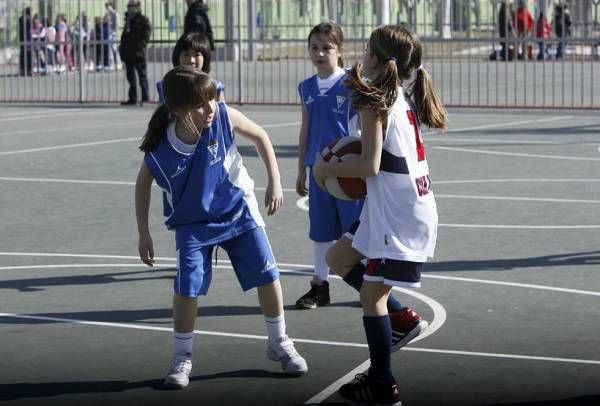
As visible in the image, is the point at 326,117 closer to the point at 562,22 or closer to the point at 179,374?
the point at 179,374

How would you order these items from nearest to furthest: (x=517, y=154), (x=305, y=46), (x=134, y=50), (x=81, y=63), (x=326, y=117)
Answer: (x=326, y=117) → (x=517, y=154) → (x=134, y=50) → (x=81, y=63) → (x=305, y=46)

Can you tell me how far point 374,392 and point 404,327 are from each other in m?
0.95

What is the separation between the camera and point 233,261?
7195 mm

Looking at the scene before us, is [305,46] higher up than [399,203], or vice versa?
[305,46]

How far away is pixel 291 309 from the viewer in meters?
8.69

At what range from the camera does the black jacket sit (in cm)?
2617

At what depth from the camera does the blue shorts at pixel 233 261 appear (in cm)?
696

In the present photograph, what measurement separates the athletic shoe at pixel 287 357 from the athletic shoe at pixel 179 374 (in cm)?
43

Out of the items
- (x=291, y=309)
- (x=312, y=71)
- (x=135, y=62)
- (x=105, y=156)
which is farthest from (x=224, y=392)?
(x=312, y=71)

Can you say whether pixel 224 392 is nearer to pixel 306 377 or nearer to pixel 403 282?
pixel 306 377

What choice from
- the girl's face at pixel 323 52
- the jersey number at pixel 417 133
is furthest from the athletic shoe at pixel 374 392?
the girl's face at pixel 323 52

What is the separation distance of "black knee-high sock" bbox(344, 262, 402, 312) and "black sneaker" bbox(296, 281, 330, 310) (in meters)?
0.93

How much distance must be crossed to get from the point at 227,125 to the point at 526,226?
506 cm

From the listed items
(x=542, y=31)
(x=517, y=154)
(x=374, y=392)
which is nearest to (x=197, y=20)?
(x=542, y=31)
